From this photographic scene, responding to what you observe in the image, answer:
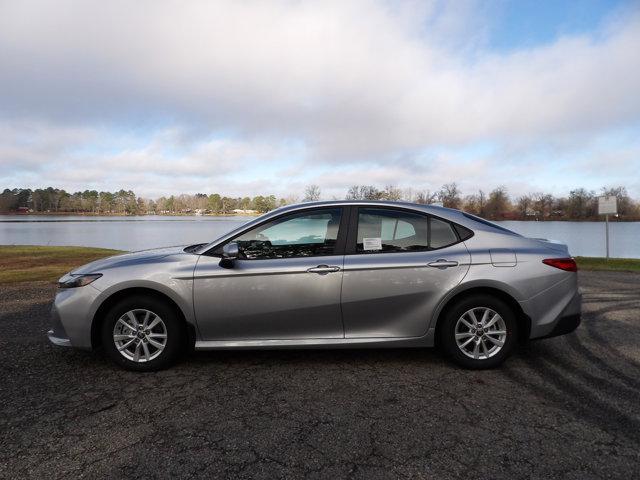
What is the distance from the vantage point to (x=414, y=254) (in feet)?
12.9

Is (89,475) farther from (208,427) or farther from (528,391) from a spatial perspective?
(528,391)

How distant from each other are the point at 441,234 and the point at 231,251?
2.05m

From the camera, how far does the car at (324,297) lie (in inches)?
150

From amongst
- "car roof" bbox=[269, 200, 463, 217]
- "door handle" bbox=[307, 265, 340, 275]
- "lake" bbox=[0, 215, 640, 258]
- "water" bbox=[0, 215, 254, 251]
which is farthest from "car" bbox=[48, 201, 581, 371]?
"lake" bbox=[0, 215, 640, 258]

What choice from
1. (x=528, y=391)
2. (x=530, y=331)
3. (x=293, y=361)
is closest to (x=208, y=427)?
(x=293, y=361)

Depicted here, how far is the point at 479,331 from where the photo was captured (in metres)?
3.90

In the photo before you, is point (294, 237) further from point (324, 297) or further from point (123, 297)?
point (123, 297)

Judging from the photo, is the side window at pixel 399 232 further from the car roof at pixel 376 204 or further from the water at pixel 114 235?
the water at pixel 114 235

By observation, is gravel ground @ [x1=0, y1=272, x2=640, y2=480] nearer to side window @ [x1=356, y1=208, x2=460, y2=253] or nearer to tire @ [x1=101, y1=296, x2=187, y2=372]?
tire @ [x1=101, y1=296, x2=187, y2=372]

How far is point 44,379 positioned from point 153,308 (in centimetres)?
116

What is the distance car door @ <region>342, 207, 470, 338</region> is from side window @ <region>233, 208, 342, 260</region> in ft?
0.77

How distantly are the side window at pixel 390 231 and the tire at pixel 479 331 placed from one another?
0.70 m

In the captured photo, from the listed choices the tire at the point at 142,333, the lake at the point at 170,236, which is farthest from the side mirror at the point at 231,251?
the lake at the point at 170,236

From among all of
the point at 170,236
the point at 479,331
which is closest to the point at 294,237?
the point at 479,331
